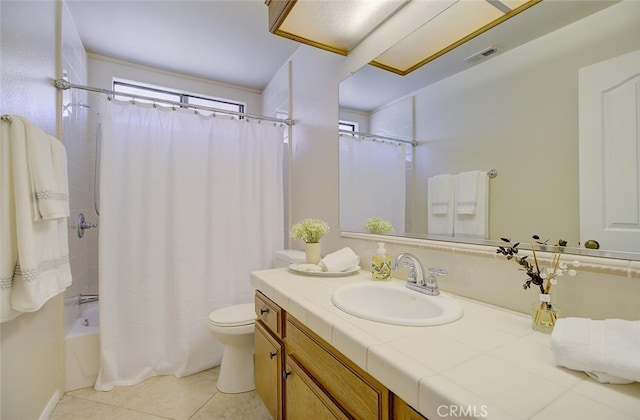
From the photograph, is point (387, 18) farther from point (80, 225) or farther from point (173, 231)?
point (80, 225)

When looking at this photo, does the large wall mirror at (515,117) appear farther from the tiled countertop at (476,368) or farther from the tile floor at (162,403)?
the tile floor at (162,403)

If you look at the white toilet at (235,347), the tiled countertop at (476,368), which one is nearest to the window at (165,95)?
the white toilet at (235,347)

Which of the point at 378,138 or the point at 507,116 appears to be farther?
the point at 378,138

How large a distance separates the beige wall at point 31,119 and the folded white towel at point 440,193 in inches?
72.6

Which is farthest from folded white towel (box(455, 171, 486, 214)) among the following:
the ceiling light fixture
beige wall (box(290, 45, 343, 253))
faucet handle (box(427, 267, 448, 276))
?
beige wall (box(290, 45, 343, 253))

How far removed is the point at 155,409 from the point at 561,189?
222cm

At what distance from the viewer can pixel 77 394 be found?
174 cm

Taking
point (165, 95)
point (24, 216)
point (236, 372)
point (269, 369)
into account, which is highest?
point (165, 95)

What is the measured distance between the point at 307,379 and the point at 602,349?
79cm

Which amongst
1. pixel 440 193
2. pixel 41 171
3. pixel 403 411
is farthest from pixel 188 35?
pixel 403 411

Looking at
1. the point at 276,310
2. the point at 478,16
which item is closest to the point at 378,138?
the point at 478,16

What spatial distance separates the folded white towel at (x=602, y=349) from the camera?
19.9 inches

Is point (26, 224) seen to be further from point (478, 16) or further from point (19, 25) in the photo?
point (478, 16)

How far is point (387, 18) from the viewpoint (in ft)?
4.72
